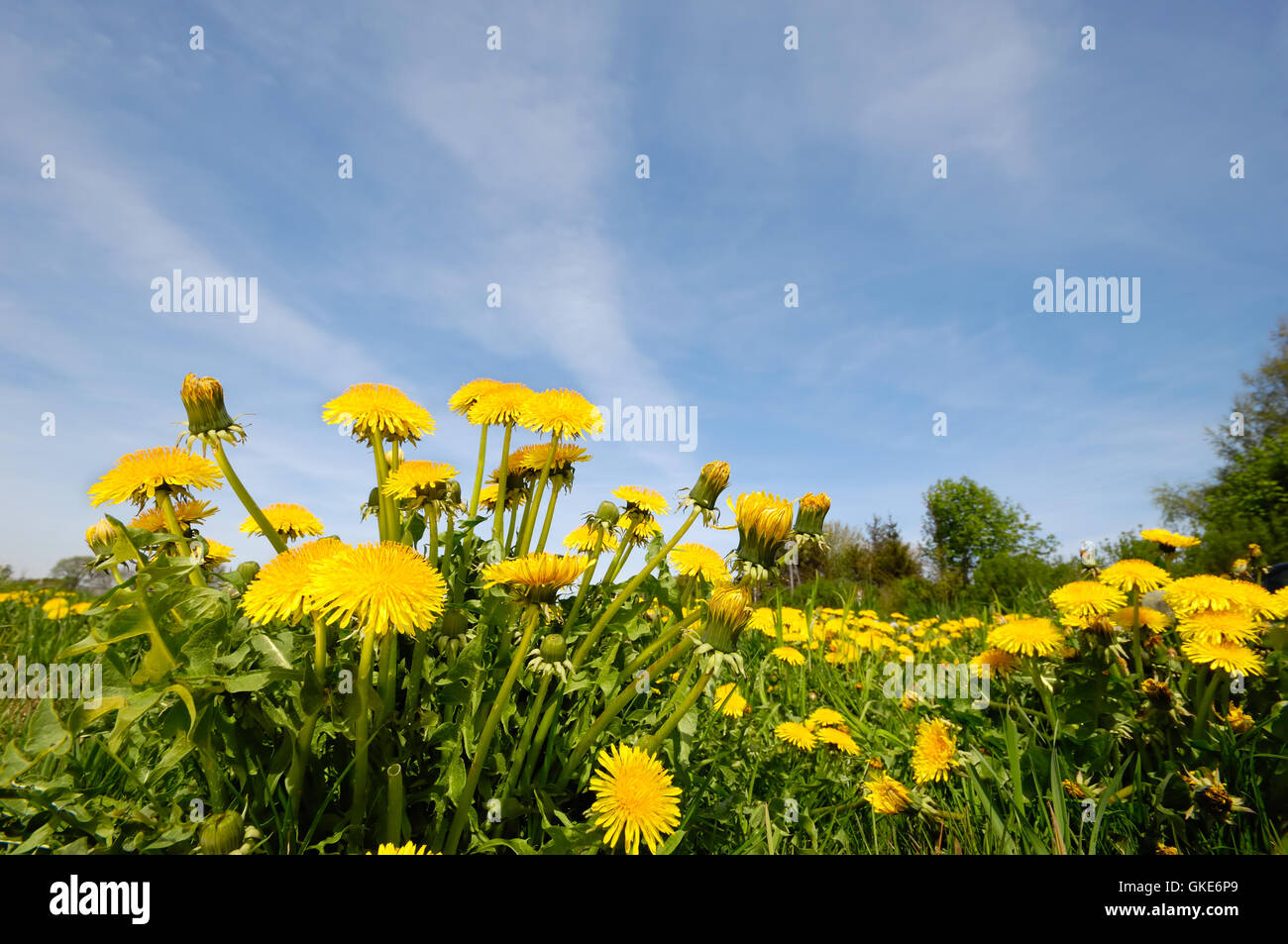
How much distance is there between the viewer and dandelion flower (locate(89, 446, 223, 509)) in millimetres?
1547

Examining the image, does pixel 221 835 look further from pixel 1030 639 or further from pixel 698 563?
pixel 1030 639

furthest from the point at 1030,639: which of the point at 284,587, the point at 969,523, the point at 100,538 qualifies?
the point at 969,523

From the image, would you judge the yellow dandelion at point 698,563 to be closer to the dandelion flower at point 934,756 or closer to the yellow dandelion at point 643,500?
the yellow dandelion at point 643,500

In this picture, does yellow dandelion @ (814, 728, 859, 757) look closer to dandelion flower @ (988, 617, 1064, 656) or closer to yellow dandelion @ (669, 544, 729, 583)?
dandelion flower @ (988, 617, 1064, 656)

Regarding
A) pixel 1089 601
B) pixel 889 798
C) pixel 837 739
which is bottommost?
pixel 889 798

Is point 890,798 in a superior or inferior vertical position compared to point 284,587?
inferior

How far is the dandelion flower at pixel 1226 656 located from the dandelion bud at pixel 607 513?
1.96m

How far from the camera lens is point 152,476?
1550mm

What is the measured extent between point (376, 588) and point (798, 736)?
1829 millimetres

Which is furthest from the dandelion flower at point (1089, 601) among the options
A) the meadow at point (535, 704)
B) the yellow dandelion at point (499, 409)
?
the yellow dandelion at point (499, 409)

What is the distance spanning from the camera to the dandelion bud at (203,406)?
154cm
